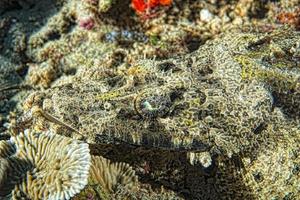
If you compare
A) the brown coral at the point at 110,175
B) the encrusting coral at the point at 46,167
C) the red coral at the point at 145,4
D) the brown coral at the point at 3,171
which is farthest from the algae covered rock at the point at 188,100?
the red coral at the point at 145,4

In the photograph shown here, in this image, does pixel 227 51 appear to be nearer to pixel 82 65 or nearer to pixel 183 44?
pixel 183 44

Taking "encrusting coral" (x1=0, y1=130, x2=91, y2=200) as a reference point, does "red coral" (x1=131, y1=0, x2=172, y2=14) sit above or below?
above

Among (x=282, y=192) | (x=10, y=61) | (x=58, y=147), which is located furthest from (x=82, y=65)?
(x=282, y=192)

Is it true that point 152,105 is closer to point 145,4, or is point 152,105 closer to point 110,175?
point 110,175

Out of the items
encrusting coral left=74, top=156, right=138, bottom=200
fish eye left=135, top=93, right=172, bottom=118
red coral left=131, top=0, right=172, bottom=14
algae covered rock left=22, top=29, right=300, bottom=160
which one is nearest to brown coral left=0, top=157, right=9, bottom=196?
encrusting coral left=74, top=156, right=138, bottom=200

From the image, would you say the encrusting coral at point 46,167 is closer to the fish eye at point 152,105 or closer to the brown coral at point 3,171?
the brown coral at point 3,171

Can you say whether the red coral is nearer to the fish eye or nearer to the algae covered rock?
the algae covered rock

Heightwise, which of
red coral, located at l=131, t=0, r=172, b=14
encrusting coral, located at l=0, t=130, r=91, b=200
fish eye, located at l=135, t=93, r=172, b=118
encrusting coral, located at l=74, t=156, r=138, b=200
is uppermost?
red coral, located at l=131, t=0, r=172, b=14
